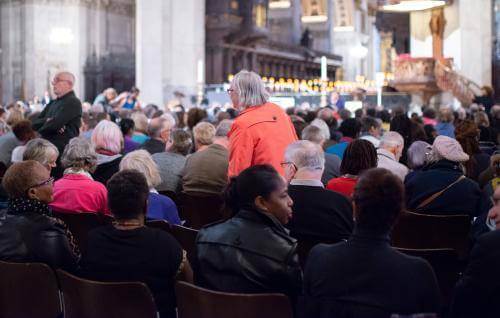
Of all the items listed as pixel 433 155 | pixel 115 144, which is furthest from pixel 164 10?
pixel 433 155

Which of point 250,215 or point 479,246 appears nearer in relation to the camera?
point 479,246

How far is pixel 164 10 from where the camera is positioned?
75.0 ft

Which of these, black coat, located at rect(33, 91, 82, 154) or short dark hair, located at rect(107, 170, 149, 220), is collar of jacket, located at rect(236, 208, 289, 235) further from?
black coat, located at rect(33, 91, 82, 154)

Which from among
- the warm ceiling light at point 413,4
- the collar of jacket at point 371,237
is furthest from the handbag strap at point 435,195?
the warm ceiling light at point 413,4

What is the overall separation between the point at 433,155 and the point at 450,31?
57.7 feet

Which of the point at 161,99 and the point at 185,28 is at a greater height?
the point at 185,28

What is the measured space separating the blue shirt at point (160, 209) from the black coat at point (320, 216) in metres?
1.10

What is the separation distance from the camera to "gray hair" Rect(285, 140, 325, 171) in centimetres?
490

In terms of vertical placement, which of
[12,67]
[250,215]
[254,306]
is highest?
[12,67]

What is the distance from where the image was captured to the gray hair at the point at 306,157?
16.1 feet

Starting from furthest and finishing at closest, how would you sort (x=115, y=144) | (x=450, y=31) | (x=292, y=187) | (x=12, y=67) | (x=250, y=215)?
(x=12, y=67), (x=450, y=31), (x=115, y=144), (x=292, y=187), (x=250, y=215)

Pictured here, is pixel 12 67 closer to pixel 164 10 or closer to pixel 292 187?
pixel 164 10

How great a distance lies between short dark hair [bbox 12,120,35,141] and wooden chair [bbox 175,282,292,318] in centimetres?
586

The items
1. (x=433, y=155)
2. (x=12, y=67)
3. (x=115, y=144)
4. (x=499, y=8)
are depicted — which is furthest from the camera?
(x=12, y=67)
